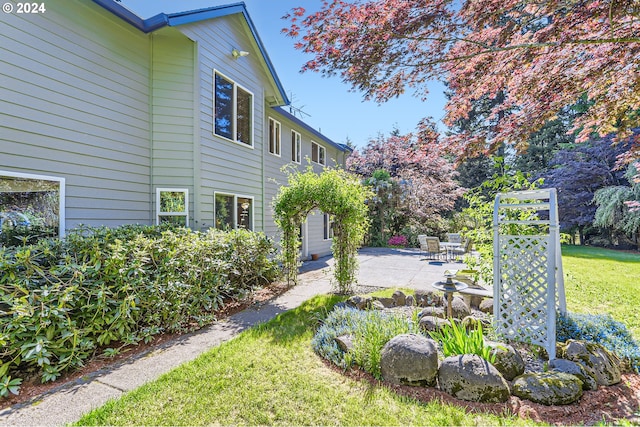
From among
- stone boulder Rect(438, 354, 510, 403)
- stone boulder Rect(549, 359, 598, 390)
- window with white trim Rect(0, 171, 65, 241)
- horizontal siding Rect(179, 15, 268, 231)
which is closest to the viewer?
stone boulder Rect(438, 354, 510, 403)

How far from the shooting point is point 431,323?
401cm

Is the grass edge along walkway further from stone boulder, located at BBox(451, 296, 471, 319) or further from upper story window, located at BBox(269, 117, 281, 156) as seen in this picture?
upper story window, located at BBox(269, 117, 281, 156)

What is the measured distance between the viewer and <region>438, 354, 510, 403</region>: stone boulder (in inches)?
108

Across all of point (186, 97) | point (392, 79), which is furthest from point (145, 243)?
point (392, 79)

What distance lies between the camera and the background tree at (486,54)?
155 inches

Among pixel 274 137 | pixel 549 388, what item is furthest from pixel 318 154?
pixel 549 388

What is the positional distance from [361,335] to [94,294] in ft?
10.3

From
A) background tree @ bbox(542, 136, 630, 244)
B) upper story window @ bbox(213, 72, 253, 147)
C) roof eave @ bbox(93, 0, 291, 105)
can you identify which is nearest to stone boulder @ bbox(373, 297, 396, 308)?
upper story window @ bbox(213, 72, 253, 147)

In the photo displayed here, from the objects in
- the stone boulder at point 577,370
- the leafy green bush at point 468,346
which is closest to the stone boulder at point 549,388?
the stone boulder at point 577,370

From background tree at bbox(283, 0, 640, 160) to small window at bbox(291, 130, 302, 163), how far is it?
6773mm

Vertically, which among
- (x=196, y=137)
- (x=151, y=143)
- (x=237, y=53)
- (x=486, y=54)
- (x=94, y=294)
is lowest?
(x=94, y=294)

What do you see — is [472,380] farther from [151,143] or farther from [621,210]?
[621,210]

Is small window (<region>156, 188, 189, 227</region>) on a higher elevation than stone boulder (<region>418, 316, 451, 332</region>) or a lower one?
higher

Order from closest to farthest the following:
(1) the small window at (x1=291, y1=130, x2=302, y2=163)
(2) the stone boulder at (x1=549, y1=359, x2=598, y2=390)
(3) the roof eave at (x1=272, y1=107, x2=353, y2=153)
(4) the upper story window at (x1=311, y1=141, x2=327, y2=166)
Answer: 1. (2) the stone boulder at (x1=549, y1=359, x2=598, y2=390)
2. (3) the roof eave at (x1=272, y1=107, x2=353, y2=153)
3. (1) the small window at (x1=291, y1=130, x2=302, y2=163)
4. (4) the upper story window at (x1=311, y1=141, x2=327, y2=166)
